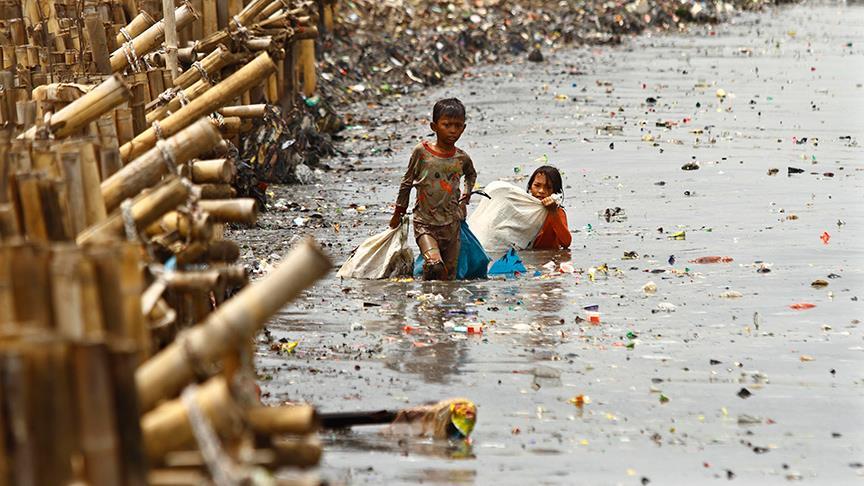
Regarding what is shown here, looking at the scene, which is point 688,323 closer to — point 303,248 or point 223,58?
point 223,58

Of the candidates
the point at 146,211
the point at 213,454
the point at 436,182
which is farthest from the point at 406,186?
the point at 213,454

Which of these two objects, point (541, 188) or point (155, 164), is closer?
point (155, 164)

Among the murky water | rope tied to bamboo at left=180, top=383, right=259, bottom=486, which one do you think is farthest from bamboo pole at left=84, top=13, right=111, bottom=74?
rope tied to bamboo at left=180, top=383, right=259, bottom=486

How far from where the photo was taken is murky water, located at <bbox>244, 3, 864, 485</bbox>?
6234 millimetres

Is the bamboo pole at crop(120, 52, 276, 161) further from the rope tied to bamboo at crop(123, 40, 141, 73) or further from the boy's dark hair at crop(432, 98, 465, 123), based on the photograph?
the boy's dark hair at crop(432, 98, 465, 123)

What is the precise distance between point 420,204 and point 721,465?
4.13 meters

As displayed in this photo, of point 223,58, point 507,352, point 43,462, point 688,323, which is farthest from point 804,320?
point 43,462

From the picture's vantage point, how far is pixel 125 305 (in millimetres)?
3850

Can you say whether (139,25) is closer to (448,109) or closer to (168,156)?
(448,109)

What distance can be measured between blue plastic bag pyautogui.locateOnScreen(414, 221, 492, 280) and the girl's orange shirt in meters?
0.91

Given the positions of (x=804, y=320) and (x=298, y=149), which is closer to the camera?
(x=804, y=320)

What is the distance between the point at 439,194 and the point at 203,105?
3.21 meters

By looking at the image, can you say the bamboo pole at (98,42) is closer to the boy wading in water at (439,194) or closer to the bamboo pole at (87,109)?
the boy wading in water at (439,194)

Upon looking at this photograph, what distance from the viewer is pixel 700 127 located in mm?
17266
